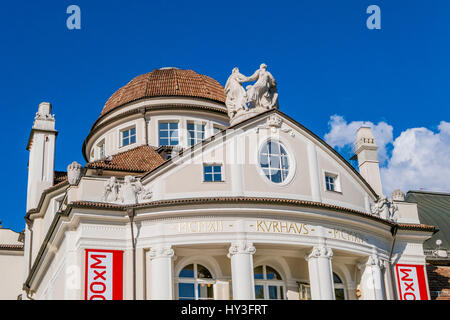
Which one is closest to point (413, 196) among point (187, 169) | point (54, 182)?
point (54, 182)

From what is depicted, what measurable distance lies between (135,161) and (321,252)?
37.0ft

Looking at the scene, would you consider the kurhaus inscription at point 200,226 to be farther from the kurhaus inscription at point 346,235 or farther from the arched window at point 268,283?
the kurhaus inscription at point 346,235

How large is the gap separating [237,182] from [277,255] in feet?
10.9

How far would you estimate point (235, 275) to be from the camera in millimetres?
25391

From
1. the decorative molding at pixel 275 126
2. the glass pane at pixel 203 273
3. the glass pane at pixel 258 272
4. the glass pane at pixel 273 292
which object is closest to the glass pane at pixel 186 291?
the glass pane at pixel 203 273

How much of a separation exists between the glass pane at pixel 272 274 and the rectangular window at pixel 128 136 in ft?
46.3

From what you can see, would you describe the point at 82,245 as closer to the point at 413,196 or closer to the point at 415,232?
the point at 415,232

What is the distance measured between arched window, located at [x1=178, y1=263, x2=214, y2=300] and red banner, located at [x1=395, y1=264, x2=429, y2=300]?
837 cm

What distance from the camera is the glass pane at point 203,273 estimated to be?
27.0 meters

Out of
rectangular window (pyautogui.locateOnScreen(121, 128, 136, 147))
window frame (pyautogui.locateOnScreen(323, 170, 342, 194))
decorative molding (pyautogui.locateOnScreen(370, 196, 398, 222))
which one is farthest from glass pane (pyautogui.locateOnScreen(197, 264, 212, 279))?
rectangular window (pyautogui.locateOnScreen(121, 128, 136, 147))

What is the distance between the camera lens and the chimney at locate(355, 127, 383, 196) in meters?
36.9

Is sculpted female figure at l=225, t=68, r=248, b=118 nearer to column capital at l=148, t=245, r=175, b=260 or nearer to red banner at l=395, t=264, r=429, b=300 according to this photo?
column capital at l=148, t=245, r=175, b=260

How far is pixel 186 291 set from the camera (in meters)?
26.4

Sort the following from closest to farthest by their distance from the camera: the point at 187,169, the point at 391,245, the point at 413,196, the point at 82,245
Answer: the point at 82,245, the point at 187,169, the point at 391,245, the point at 413,196
